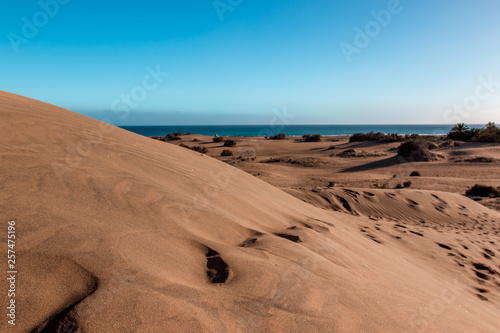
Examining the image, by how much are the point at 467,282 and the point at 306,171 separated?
987 cm

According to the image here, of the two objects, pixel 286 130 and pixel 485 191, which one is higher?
pixel 485 191

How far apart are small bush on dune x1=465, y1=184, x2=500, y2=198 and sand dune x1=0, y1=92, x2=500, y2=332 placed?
6950 mm

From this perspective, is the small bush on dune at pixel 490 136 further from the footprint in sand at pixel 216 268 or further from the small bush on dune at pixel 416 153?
the footprint in sand at pixel 216 268

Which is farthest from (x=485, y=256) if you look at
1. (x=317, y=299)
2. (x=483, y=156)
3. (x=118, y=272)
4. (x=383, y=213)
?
(x=483, y=156)

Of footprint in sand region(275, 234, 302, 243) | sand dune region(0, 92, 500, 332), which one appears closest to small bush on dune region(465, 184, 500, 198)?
sand dune region(0, 92, 500, 332)

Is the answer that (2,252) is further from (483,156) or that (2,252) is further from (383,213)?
(483,156)

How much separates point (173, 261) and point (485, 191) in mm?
11214

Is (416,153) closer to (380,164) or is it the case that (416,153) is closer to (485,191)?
(380,164)

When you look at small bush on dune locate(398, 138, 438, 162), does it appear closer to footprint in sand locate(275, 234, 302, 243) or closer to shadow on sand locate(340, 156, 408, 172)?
shadow on sand locate(340, 156, 408, 172)

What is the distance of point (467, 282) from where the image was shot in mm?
3791

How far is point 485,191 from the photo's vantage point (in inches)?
375

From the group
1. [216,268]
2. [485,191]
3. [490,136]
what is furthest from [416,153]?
[216,268]

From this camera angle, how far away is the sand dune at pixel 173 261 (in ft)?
4.39

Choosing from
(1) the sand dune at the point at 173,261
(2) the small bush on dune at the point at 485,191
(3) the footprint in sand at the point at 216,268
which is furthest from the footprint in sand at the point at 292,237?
(2) the small bush on dune at the point at 485,191
